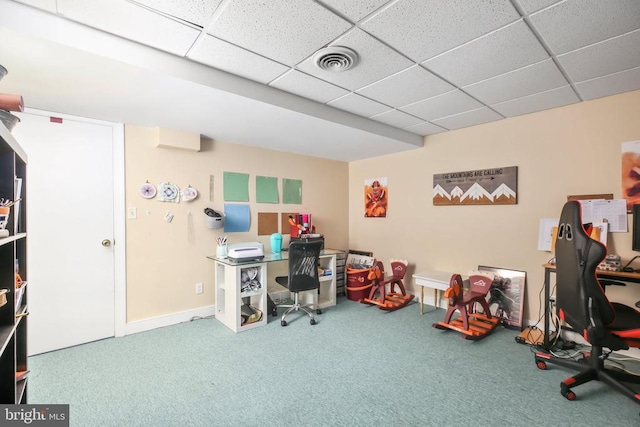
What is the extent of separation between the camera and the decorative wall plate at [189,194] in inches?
132

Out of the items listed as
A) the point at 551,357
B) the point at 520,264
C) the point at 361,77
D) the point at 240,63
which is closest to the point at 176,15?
the point at 240,63

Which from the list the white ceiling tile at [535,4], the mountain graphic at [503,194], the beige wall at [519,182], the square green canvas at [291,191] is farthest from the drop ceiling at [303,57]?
the square green canvas at [291,191]

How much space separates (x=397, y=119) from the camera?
3.29 meters

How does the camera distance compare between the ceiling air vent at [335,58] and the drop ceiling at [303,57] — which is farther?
the ceiling air vent at [335,58]

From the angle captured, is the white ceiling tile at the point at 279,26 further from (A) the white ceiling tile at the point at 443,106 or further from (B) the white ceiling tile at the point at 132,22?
(A) the white ceiling tile at the point at 443,106

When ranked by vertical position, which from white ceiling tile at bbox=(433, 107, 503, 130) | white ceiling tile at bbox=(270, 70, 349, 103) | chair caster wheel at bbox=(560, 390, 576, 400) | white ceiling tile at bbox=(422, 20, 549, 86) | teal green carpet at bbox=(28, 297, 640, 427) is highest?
white ceiling tile at bbox=(422, 20, 549, 86)

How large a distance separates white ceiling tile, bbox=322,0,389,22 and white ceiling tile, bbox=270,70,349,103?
71cm

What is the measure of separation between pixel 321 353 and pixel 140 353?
5.38ft

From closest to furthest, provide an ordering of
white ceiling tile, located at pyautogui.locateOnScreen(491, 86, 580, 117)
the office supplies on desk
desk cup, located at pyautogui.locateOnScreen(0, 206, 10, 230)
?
desk cup, located at pyautogui.locateOnScreen(0, 206, 10, 230), white ceiling tile, located at pyautogui.locateOnScreen(491, 86, 580, 117), the office supplies on desk

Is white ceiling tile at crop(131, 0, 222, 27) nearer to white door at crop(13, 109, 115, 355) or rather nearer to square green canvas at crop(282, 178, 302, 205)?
white door at crop(13, 109, 115, 355)

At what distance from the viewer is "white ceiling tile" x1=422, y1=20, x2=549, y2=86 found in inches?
69.7

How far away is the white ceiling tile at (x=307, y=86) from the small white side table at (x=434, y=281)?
2.37 meters

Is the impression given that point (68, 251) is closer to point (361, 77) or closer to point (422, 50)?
point (361, 77)

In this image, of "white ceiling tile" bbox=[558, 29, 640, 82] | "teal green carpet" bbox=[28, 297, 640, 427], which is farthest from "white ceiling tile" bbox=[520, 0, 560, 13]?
"teal green carpet" bbox=[28, 297, 640, 427]
